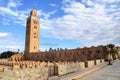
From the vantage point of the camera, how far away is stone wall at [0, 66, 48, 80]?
831 centimetres

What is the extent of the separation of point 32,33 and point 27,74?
74385mm

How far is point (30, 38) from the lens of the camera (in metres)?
81.5

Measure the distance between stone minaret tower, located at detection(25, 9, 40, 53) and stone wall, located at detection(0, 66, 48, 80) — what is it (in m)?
69.2

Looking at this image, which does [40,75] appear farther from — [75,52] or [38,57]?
[38,57]

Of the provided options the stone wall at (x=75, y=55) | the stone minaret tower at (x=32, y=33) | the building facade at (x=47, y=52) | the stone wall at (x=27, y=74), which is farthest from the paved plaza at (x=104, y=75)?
the stone minaret tower at (x=32, y=33)

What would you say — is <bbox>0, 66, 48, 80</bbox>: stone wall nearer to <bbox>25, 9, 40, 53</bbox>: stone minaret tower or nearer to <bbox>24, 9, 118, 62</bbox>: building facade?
<bbox>24, 9, 118, 62</bbox>: building facade

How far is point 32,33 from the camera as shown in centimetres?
8306

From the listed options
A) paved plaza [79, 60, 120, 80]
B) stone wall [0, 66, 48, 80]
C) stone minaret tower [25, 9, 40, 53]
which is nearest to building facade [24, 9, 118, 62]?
stone minaret tower [25, 9, 40, 53]

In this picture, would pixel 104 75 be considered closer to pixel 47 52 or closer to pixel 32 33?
pixel 47 52

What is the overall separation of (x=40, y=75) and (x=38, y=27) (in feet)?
254

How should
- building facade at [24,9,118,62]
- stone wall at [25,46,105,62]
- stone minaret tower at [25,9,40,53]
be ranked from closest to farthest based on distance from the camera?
1. stone wall at [25,46,105,62]
2. building facade at [24,9,118,62]
3. stone minaret tower at [25,9,40,53]

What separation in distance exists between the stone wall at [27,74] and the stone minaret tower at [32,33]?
227ft

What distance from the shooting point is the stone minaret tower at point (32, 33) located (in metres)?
81.2

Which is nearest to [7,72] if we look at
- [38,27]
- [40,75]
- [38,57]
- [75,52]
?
[40,75]
